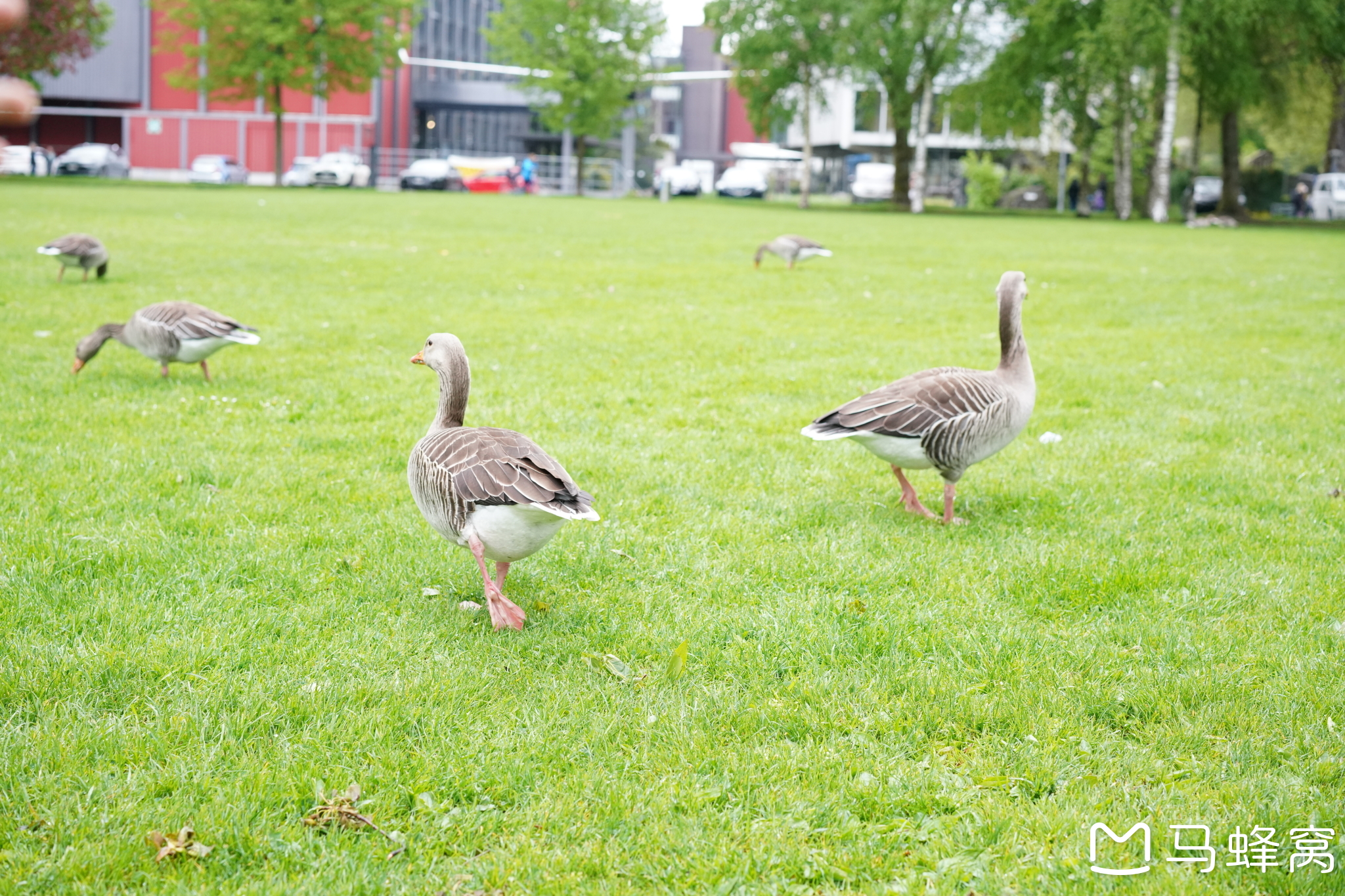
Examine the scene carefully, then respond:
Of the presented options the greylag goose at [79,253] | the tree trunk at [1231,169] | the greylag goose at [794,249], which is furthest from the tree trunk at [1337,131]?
the greylag goose at [79,253]

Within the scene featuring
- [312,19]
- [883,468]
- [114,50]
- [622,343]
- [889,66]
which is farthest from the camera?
[114,50]

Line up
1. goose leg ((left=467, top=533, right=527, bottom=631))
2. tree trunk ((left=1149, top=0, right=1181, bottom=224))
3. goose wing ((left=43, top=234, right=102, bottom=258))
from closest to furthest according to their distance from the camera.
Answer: goose leg ((left=467, top=533, right=527, bottom=631)), goose wing ((left=43, top=234, right=102, bottom=258)), tree trunk ((left=1149, top=0, right=1181, bottom=224))

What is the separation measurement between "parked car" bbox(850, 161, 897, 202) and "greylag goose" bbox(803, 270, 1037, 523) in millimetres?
66596

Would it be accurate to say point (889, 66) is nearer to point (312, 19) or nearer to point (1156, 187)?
point (1156, 187)

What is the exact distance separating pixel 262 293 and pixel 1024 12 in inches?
1525

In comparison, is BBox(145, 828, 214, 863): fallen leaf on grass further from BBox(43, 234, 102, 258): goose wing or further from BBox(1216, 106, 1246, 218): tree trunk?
BBox(1216, 106, 1246, 218): tree trunk

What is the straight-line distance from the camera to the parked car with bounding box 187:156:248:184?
5919cm

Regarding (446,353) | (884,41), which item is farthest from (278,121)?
(446,353)

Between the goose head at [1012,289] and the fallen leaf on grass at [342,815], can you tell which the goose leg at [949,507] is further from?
the fallen leaf on grass at [342,815]

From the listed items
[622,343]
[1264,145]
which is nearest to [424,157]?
[1264,145]

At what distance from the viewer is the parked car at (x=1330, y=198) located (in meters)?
48.5

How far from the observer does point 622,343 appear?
11.2 m

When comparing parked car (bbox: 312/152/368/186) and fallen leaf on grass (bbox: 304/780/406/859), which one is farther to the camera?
parked car (bbox: 312/152/368/186)

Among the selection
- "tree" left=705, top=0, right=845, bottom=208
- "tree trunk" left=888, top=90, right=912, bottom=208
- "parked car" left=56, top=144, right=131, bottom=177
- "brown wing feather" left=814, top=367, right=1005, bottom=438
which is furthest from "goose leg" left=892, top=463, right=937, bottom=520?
"parked car" left=56, top=144, right=131, bottom=177
